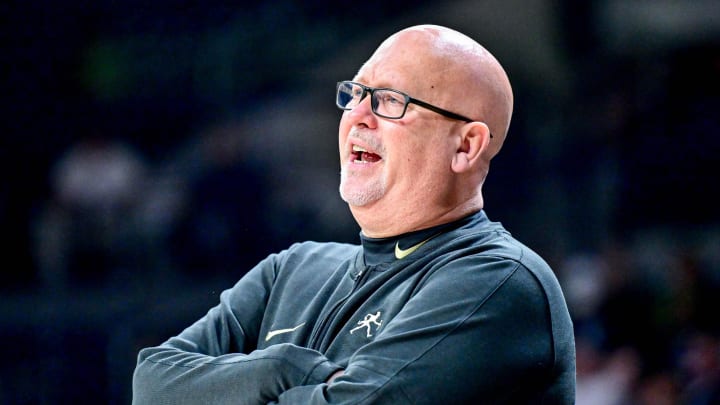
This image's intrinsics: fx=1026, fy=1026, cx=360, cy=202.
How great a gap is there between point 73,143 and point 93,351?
1485 mm

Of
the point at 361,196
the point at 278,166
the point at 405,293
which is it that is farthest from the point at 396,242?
the point at 278,166

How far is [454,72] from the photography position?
8.61 ft

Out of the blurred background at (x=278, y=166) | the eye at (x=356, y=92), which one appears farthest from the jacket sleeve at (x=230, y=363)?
the blurred background at (x=278, y=166)

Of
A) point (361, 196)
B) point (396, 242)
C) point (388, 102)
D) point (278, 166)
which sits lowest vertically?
point (278, 166)

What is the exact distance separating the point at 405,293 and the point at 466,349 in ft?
0.99

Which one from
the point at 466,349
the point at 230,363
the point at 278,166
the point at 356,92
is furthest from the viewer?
the point at 278,166

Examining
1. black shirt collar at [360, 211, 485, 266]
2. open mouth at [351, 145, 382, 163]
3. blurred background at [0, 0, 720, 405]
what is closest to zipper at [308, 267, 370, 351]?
black shirt collar at [360, 211, 485, 266]

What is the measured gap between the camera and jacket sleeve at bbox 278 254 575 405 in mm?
2195

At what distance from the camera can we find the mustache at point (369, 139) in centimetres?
268

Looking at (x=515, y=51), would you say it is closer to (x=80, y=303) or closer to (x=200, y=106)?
(x=200, y=106)

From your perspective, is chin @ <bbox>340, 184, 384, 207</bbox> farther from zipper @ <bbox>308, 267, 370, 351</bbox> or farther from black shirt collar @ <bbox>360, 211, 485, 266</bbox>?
zipper @ <bbox>308, 267, 370, 351</bbox>

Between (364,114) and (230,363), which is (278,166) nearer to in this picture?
(364,114)

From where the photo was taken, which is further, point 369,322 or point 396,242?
point 396,242

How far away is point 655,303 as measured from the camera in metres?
6.06
